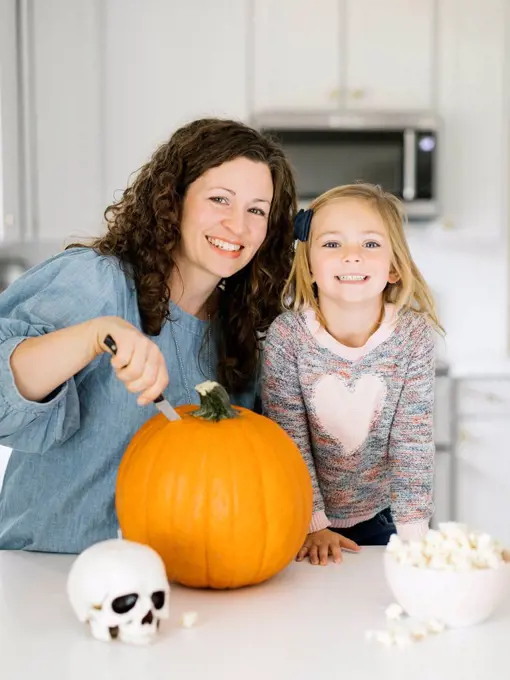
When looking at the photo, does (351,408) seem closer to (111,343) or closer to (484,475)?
(111,343)

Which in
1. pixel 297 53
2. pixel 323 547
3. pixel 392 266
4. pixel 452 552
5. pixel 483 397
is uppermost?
pixel 297 53

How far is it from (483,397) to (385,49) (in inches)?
55.7

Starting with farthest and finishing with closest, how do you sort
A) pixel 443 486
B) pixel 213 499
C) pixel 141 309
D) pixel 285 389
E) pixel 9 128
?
pixel 9 128 → pixel 443 486 → pixel 285 389 → pixel 141 309 → pixel 213 499

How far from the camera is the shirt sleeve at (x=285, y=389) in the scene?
56.7 inches

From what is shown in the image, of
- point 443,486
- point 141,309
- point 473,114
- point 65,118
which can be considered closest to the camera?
point 141,309

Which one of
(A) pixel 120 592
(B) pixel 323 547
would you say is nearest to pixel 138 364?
(A) pixel 120 592

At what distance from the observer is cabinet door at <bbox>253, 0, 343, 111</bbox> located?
11.2 feet

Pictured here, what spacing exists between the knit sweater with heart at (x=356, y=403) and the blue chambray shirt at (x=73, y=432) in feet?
0.75

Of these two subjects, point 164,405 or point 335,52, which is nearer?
point 164,405

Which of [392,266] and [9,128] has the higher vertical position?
[9,128]

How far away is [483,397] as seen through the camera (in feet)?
10.5

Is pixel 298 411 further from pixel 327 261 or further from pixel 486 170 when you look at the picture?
pixel 486 170

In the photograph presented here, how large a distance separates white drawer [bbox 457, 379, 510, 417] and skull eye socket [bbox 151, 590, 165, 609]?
8.07 ft

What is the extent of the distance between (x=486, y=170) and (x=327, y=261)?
2.30 m
